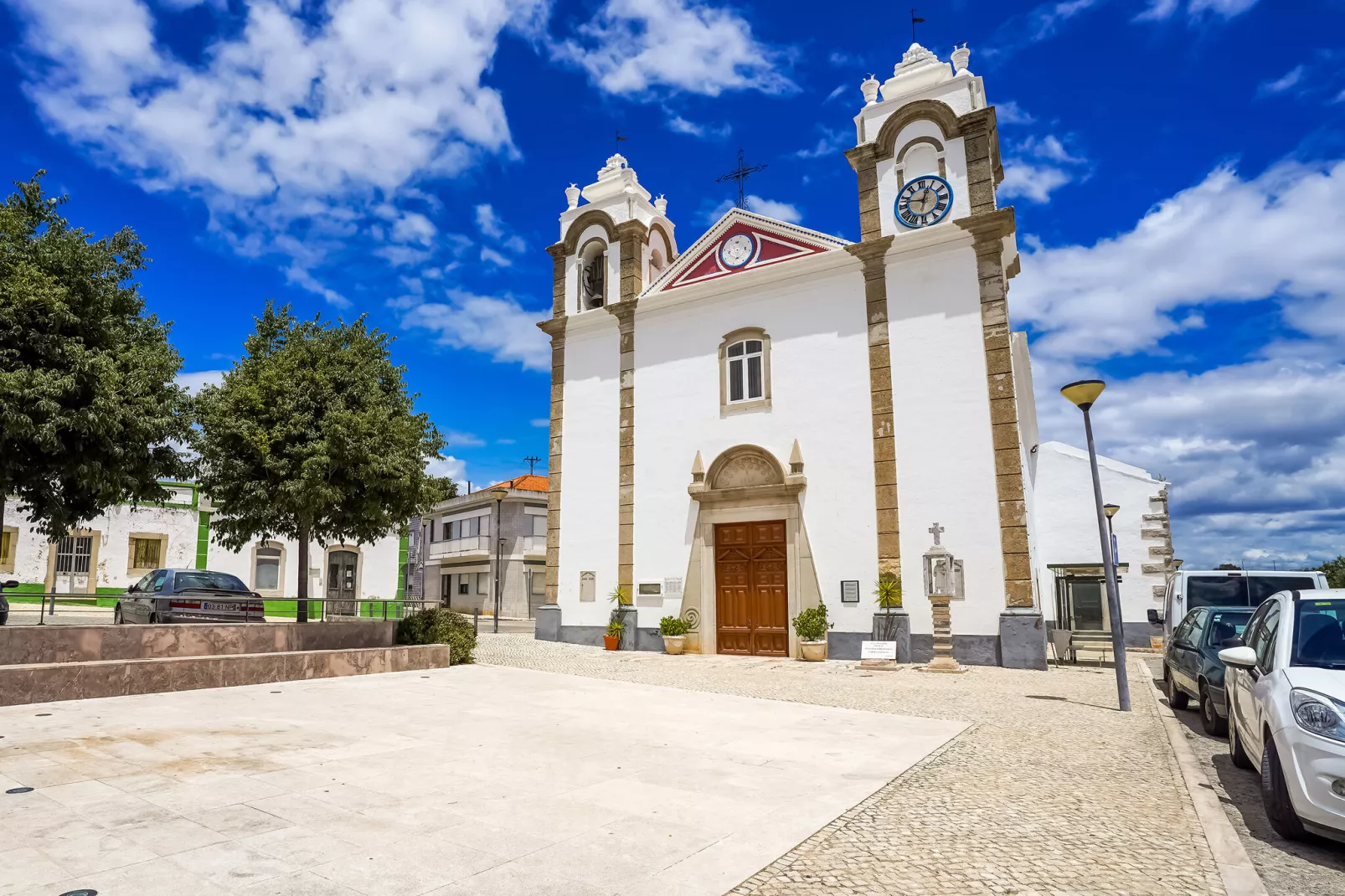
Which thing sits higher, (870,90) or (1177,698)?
(870,90)

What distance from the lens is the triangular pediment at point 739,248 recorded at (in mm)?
19625

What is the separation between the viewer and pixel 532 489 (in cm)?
4294

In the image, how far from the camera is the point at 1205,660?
955cm

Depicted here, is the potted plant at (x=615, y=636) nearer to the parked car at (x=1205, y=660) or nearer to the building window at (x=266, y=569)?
the parked car at (x=1205, y=660)

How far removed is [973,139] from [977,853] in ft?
55.6

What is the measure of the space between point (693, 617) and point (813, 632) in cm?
313

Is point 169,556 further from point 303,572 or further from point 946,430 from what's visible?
point 946,430

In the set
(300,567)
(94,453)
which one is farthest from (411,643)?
(94,453)

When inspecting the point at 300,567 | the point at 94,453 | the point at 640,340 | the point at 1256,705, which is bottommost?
the point at 1256,705

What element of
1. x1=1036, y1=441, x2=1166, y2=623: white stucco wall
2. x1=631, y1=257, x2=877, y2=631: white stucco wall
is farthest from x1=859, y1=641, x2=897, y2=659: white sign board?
x1=1036, y1=441, x2=1166, y2=623: white stucco wall

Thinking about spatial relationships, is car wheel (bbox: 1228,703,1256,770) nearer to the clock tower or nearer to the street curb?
the street curb

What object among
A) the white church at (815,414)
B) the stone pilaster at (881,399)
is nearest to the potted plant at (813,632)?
the white church at (815,414)

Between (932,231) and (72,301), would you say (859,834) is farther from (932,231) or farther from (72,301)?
(932,231)

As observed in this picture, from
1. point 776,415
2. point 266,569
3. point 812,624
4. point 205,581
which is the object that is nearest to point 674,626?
point 812,624
